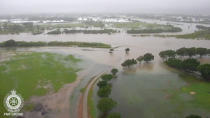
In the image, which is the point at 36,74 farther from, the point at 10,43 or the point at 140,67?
the point at 10,43

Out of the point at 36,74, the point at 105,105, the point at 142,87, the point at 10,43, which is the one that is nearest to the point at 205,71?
the point at 142,87

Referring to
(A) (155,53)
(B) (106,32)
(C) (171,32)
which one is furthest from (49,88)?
(C) (171,32)

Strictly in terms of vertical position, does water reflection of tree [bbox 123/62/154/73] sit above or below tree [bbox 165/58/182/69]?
below

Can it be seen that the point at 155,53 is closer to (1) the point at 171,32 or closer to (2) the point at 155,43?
(2) the point at 155,43

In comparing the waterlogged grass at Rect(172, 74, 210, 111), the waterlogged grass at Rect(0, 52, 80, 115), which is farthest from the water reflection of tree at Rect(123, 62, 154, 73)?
the waterlogged grass at Rect(0, 52, 80, 115)

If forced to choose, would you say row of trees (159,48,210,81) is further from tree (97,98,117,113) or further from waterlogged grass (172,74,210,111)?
tree (97,98,117,113)

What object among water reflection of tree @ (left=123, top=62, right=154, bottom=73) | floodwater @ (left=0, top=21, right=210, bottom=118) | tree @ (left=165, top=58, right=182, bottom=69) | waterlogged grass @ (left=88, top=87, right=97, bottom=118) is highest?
tree @ (left=165, top=58, right=182, bottom=69)

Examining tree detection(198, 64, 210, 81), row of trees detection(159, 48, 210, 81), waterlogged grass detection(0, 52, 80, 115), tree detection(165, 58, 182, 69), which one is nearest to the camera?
waterlogged grass detection(0, 52, 80, 115)

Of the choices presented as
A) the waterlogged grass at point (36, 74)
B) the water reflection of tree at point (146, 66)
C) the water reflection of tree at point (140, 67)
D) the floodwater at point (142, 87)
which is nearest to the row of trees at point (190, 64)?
the floodwater at point (142, 87)
